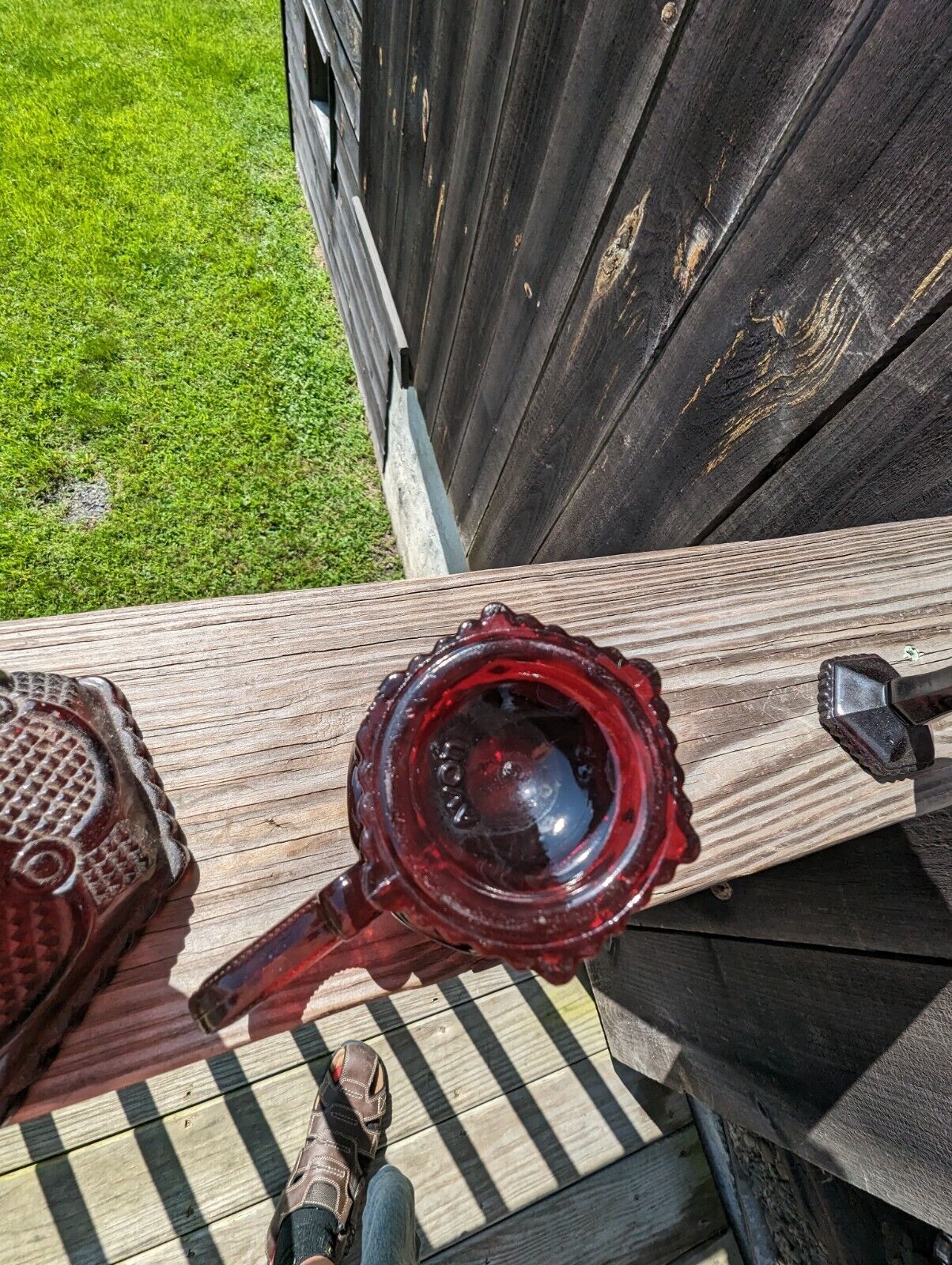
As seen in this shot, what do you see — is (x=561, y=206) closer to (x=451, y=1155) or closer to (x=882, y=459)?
(x=882, y=459)

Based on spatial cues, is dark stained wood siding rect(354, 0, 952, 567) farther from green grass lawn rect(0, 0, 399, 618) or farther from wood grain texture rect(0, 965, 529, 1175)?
green grass lawn rect(0, 0, 399, 618)

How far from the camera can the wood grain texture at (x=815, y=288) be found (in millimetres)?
765

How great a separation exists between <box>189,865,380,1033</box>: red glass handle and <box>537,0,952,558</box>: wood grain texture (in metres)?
0.89

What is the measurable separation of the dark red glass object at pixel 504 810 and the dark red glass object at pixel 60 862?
0.40ft

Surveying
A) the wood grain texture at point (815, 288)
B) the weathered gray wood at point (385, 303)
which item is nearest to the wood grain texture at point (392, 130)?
the weathered gray wood at point (385, 303)

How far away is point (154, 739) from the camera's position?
659 mm

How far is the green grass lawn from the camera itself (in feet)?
11.5

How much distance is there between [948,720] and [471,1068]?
7.69 feet

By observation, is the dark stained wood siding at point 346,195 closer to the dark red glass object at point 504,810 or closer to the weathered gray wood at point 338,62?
the weathered gray wood at point 338,62

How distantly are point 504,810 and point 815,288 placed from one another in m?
0.84

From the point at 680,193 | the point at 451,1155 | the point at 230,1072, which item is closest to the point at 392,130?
the point at 680,193

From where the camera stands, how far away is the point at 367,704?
28.8 inches

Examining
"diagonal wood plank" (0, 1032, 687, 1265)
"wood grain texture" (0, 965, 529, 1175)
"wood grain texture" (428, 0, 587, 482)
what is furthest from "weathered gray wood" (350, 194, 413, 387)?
"diagonal wood plank" (0, 1032, 687, 1265)

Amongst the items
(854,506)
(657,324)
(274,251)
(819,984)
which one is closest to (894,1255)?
(819,984)
